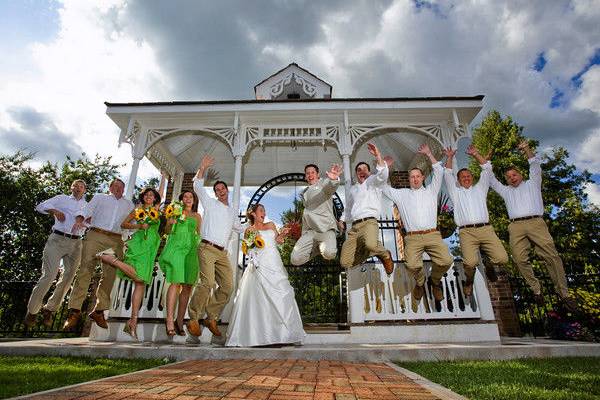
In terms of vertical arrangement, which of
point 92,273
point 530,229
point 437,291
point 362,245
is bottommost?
point 437,291

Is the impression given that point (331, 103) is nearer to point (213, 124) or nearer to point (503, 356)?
point (213, 124)

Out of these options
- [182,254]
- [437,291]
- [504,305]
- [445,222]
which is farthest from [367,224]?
[504,305]

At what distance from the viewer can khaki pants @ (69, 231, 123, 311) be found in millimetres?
4488

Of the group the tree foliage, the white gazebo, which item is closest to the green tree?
the white gazebo

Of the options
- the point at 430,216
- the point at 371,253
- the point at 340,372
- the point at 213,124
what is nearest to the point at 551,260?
the point at 430,216

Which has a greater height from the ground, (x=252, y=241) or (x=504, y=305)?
(x=252, y=241)

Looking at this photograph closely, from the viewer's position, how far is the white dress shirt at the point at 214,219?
4395 millimetres

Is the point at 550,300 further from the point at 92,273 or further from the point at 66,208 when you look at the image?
the point at 66,208

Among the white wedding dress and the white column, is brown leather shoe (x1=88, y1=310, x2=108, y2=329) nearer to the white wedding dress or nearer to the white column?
the white wedding dress

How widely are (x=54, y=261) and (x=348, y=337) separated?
466cm

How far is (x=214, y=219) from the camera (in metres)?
4.45

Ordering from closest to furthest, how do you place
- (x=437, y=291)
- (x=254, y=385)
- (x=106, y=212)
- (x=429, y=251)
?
(x=254, y=385)
(x=429, y=251)
(x=437, y=291)
(x=106, y=212)

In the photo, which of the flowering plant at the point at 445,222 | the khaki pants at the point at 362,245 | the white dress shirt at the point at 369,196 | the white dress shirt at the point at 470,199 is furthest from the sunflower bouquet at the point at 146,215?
the flowering plant at the point at 445,222

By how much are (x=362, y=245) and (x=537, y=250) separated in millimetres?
2595
